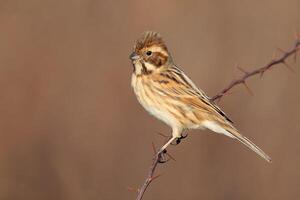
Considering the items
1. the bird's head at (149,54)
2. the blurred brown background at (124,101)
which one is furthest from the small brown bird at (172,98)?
the blurred brown background at (124,101)

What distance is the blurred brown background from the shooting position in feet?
29.3

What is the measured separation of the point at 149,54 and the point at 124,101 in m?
3.01

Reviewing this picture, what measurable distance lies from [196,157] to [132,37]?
5.05 ft

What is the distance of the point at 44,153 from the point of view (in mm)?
9141

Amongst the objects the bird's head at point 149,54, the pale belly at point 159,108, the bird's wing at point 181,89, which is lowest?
the pale belly at point 159,108

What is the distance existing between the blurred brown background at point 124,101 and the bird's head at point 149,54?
2448 millimetres

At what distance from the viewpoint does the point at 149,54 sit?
21.1 feet

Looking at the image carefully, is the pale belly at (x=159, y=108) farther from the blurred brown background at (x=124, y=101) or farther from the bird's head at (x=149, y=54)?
the blurred brown background at (x=124, y=101)

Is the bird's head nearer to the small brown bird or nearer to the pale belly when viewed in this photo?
the small brown bird

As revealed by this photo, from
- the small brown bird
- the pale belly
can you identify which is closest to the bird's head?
the small brown bird

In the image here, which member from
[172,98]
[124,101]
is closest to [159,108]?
[172,98]

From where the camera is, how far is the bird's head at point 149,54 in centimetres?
635

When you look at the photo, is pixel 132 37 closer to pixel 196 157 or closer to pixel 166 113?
pixel 196 157

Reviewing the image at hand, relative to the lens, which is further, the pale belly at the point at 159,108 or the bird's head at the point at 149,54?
the pale belly at the point at 159,108
